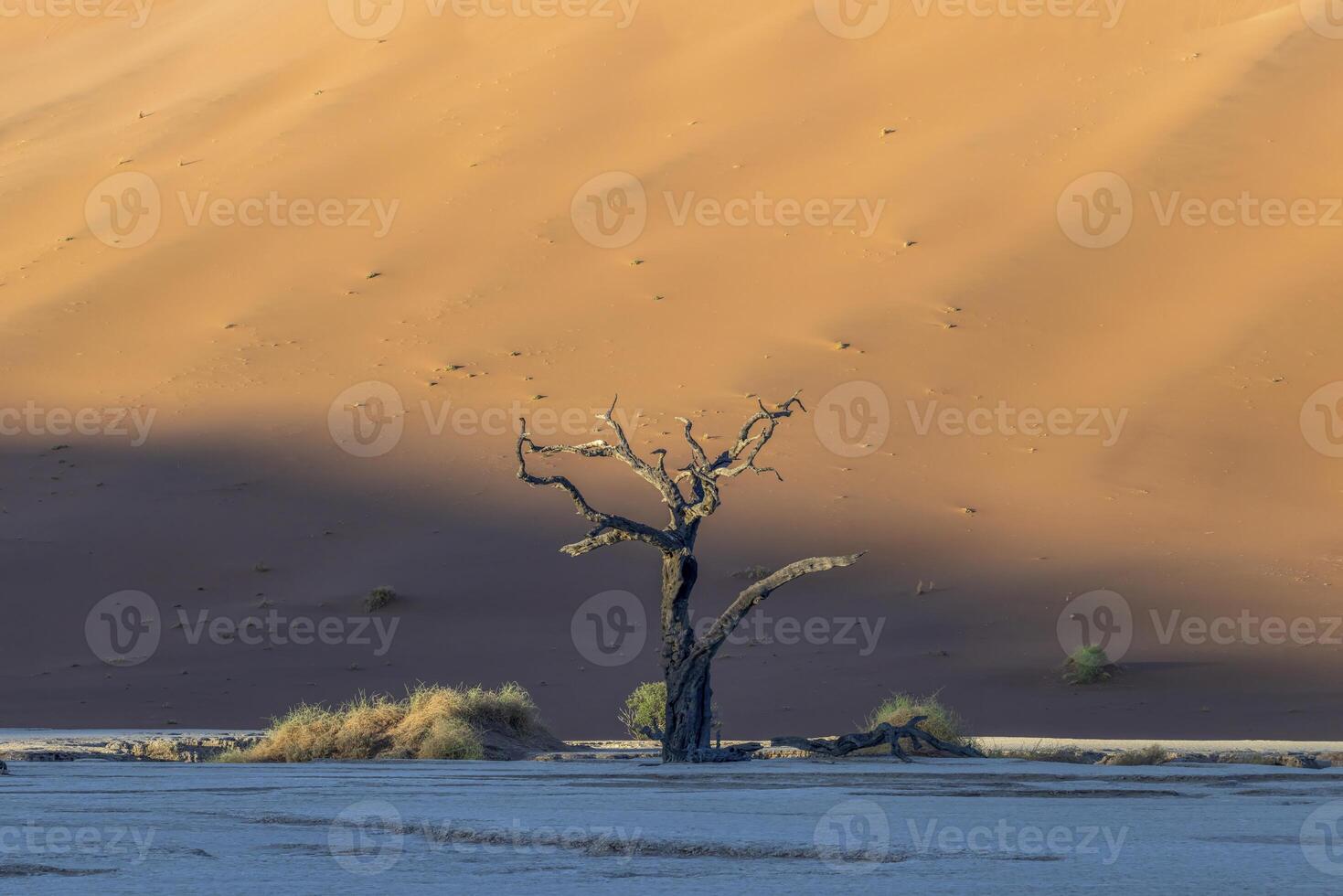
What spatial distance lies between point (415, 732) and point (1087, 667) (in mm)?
12996

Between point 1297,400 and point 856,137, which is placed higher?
point 856,137

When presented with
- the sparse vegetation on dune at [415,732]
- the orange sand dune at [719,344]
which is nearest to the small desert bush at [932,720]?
the sparse vegetation on dune at [415,732]

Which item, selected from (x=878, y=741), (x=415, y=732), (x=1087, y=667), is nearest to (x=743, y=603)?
(x=878, y=741)

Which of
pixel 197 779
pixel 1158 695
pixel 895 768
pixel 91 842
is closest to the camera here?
pixel 91 842

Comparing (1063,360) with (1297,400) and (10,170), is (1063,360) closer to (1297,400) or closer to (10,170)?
(1297,400)

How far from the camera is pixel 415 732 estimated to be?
2033cm

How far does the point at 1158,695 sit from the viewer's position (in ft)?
95.0

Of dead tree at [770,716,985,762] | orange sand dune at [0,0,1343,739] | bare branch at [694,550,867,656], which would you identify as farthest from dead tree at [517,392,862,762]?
orange sand dune at [0,0,1343,739]

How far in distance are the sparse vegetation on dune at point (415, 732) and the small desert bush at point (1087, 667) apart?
1068 cm

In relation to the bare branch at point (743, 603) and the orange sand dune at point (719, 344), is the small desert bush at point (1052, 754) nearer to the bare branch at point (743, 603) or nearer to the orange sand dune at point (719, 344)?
the bare branch at point (743, 603)

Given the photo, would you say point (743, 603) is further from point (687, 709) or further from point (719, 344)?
point (719, 344)

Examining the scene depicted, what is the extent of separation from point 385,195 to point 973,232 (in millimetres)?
15885

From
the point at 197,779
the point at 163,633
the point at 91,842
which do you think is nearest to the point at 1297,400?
the point at 163,633

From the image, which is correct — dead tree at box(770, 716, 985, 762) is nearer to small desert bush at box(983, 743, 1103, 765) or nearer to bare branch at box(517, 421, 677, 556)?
small desert bush at box(983, 743, 1103, 765)
